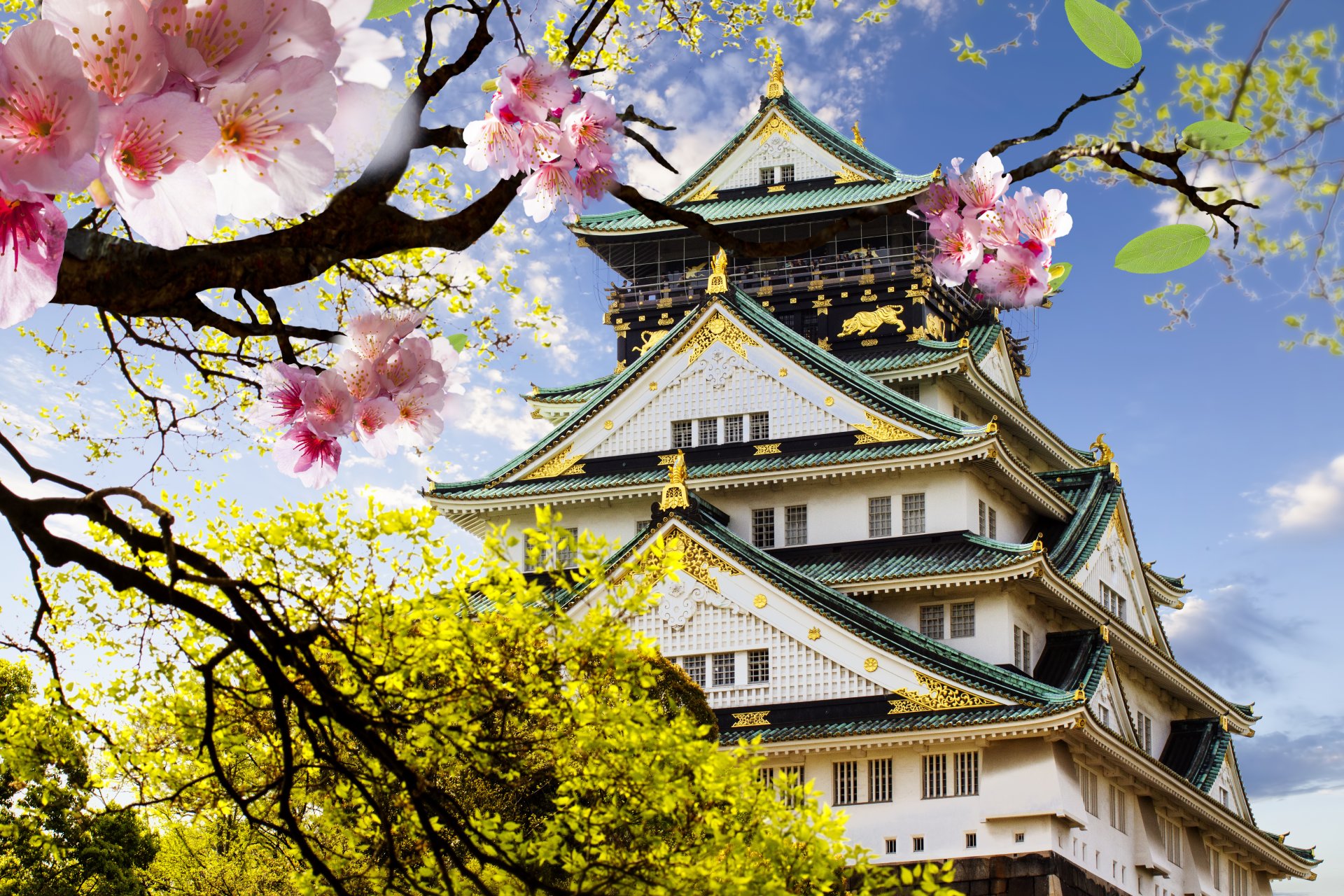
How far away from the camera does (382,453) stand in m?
4.60

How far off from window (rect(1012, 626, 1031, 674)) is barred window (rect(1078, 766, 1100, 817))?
2619 mm

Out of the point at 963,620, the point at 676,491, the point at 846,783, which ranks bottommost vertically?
the point at 846,783

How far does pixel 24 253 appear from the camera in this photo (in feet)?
9.02

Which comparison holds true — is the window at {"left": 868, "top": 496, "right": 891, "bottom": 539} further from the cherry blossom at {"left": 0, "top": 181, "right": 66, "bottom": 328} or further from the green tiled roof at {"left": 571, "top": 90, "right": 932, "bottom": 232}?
the cherry blossom at {"left": 0, "top": 181, "right": 66, "bottom": 328}

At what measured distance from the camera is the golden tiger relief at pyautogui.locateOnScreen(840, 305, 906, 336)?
118ft

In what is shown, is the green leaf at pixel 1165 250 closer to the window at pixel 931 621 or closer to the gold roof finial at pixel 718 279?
the window at pixel 931 621

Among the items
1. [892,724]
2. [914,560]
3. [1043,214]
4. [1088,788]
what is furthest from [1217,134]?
[914,560]

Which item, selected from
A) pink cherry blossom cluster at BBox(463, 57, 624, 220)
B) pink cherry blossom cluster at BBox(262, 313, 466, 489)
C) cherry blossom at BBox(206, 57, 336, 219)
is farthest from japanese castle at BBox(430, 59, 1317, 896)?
cherry blossom at BBox(206, 57, 336, 219)

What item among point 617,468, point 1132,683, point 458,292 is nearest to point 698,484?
point 617,468

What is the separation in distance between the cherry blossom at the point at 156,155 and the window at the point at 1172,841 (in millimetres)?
31996

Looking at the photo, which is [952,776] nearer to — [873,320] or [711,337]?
[711,337]

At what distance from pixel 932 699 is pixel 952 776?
1565mm

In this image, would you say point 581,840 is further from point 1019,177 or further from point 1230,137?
point 1230,137

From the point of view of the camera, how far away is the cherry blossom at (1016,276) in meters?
4.46
